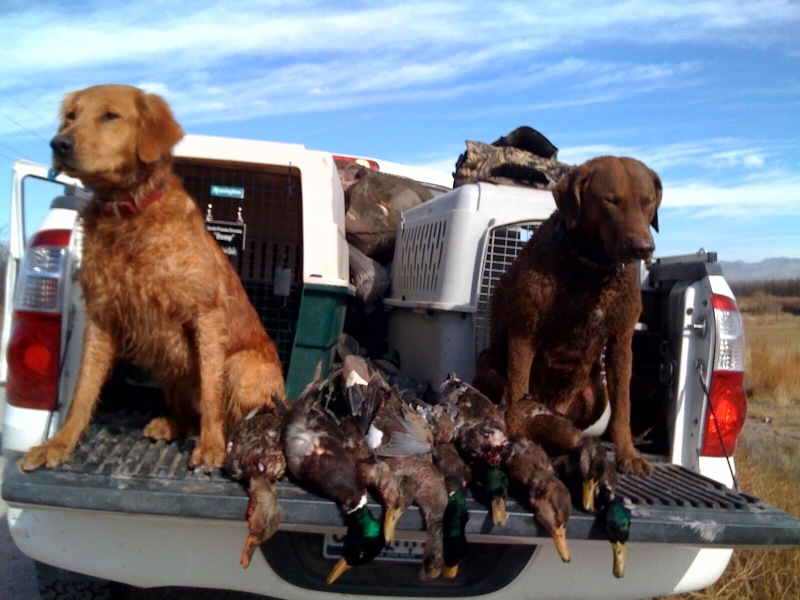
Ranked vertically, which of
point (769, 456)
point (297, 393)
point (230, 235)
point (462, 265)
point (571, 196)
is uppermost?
point (571, 196)

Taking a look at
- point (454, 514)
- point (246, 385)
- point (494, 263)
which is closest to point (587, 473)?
point (454, 514)

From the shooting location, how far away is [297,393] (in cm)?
364

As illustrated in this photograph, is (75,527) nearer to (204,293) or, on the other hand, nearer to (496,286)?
(204,293)

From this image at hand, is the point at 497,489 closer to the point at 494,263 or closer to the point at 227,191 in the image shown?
the point at 494,263

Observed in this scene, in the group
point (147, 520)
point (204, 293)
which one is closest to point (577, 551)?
point (147, 520)

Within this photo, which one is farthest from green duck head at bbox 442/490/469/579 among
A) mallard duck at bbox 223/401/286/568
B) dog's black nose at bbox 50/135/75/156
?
dog's black nose at bbox 50/135/75/156

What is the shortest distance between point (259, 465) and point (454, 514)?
2.11ft

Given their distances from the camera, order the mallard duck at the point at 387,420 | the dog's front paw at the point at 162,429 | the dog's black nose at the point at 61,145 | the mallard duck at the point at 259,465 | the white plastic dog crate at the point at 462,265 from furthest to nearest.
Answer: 1. the white plastic dog crate at the point at 462,265
2. the dog's front paw at the point at 162,429
3. the dog's black nose at the point at 61,145
4. the mallard duck at the point at 387,420
5. the mallard duck at the point at 259,465

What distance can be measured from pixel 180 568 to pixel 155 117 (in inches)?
67.3

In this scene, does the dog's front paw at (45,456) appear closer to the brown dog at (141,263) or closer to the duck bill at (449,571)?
the brown dog at (141,263)

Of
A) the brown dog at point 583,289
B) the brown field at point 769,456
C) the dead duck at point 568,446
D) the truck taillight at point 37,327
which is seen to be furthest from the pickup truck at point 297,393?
the brown field at point 769,456

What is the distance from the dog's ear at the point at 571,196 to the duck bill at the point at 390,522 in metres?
1.53

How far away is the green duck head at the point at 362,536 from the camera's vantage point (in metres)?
2.24

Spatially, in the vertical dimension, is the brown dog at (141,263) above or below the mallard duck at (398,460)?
above
